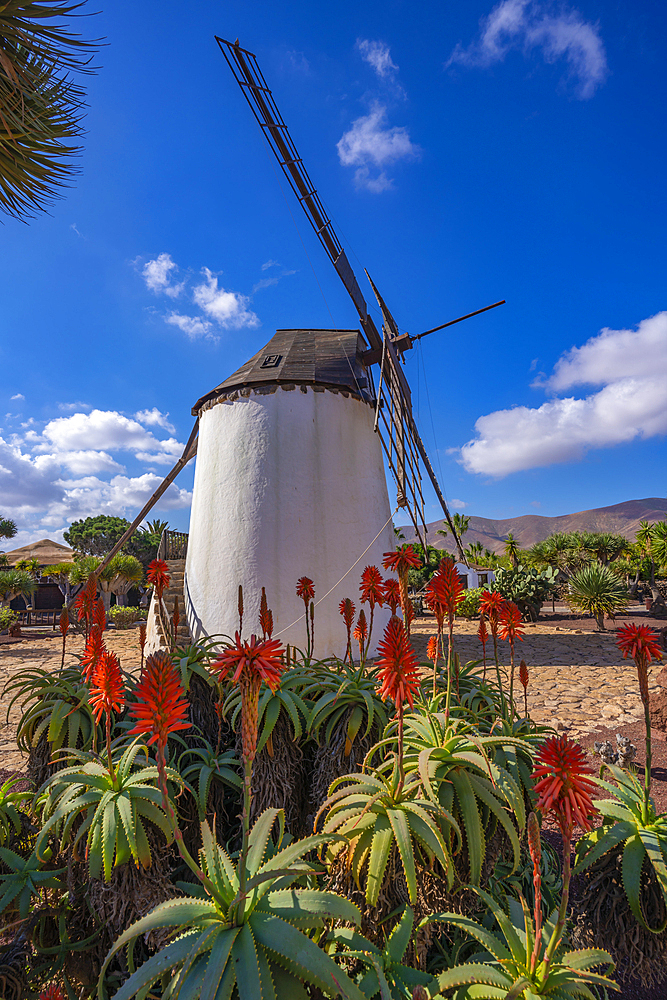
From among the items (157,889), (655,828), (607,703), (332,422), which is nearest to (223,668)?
(157,889)

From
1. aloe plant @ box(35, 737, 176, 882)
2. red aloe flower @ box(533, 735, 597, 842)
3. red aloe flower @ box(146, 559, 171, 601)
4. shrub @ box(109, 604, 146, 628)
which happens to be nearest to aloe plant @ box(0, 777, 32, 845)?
aloe plant @ box(35, 737, 176, 882)

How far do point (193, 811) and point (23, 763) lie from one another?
3.33 m

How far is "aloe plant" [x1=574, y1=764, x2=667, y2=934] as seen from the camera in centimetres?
175

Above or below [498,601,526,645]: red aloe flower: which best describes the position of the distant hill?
above

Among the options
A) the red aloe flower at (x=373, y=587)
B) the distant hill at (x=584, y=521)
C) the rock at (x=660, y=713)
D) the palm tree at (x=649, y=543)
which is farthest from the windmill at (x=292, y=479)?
the distant hill at (x=584, y=521)

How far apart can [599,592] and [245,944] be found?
1459 centimetres

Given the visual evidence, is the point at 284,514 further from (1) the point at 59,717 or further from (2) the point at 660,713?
(1) the point at 59,717

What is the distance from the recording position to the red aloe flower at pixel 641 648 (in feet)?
5.59

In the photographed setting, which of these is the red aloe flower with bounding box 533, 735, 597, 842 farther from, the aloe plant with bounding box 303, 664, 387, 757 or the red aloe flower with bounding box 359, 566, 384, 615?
the red aloe flower with bounding box 359, 566, 384, 615

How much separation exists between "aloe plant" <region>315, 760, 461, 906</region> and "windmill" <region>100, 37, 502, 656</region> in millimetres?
6530

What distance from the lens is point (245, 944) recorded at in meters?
1.25

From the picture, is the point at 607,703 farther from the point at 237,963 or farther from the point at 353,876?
the point at 237,963

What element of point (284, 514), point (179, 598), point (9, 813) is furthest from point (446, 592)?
point (179, 598)

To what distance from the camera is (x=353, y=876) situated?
1.65 meters
